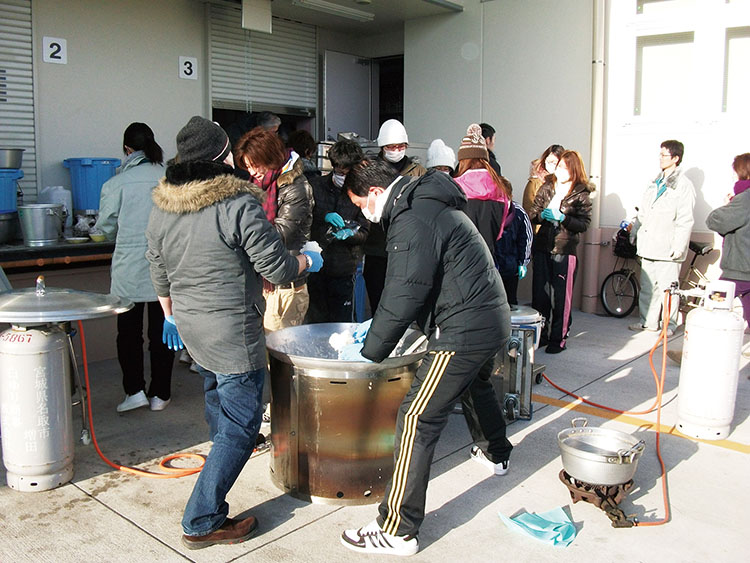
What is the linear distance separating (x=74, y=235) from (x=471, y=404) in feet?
13.0

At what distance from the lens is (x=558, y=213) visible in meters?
6.80

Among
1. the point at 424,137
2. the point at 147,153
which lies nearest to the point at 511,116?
the point at 424,137

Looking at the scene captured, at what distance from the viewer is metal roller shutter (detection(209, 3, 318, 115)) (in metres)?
8.59

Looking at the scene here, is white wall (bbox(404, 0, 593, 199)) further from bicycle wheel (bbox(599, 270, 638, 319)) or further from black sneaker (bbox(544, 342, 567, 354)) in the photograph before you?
black sneaker (bbox(544, 342, 567, 354))

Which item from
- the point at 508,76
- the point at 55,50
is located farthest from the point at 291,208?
the point at 508,76

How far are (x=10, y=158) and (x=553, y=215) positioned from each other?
4812 millimetres

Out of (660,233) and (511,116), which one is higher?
(511,116)

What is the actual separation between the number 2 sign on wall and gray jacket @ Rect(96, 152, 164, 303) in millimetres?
2734

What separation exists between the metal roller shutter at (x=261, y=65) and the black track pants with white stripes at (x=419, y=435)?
628 centimetres

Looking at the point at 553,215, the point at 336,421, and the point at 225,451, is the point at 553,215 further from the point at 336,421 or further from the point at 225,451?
the point at 225,451

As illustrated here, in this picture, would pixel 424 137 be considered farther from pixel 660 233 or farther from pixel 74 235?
pixel 74 235

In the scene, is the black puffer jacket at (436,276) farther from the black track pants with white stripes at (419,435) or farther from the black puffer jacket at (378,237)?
the black puffer jacket at (378,237)

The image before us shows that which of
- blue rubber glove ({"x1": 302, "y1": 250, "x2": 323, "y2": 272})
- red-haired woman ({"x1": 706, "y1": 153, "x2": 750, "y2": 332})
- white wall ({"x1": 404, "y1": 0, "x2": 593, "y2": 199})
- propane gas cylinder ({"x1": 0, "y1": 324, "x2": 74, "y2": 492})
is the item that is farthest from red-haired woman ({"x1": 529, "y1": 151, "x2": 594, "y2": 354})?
propane gas cylinder ({"x1": 0, "y1": 324, "x2": 74, "y2": 492})

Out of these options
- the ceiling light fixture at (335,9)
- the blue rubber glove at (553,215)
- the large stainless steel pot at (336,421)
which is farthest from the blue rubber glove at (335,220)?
the ceiling light fixture at (335,9)
